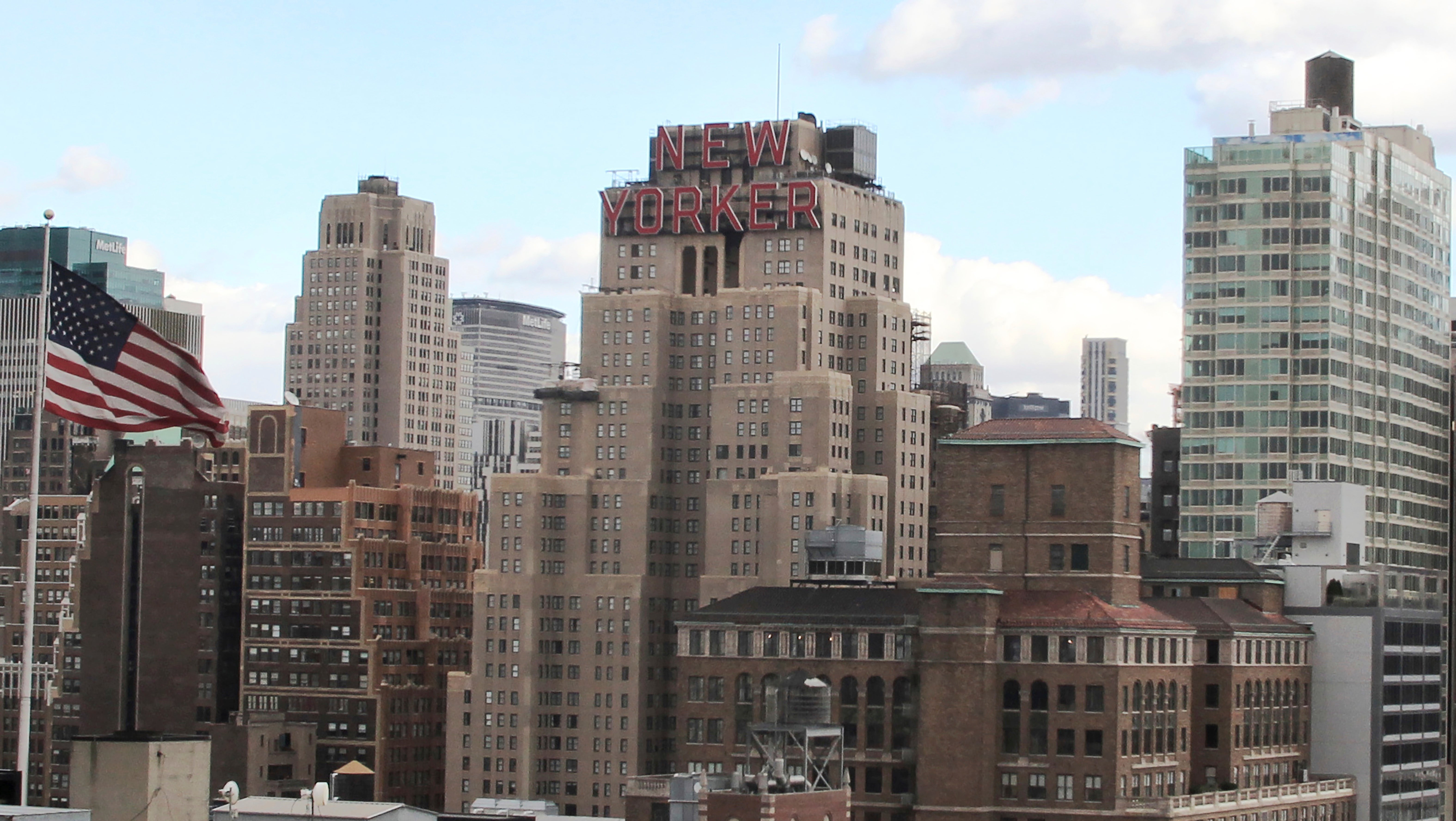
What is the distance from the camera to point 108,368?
9931cm

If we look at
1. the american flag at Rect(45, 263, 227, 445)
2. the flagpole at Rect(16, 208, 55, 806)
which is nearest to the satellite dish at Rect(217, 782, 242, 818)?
the flagpole at Rect(16, 208, 55, 806)

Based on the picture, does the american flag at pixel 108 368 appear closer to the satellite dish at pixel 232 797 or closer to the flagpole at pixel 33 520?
the flagpole at pixel 33 520

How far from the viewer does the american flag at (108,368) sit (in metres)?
98.2

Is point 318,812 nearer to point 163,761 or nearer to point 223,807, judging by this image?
point 223,807

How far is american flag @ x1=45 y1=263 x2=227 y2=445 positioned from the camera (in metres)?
98.2

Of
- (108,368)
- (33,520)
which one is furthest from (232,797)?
(108,368)

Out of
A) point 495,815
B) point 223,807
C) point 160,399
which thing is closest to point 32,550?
point 160,399

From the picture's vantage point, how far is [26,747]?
9112cm

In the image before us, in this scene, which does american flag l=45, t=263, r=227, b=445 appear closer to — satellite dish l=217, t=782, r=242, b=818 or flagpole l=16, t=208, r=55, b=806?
flagpole l=16, t=208, r=55, b=806

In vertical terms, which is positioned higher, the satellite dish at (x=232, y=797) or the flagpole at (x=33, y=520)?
the flagpole at (x=33, y=520)

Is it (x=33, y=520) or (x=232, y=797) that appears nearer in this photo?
(x=232, y=797)

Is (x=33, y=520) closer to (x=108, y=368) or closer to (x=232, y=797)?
(x=108, y=368)

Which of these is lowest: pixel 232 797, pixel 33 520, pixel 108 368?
pixel 232 797

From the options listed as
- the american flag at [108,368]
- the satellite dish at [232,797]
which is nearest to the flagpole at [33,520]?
the american flag at [108,368]
